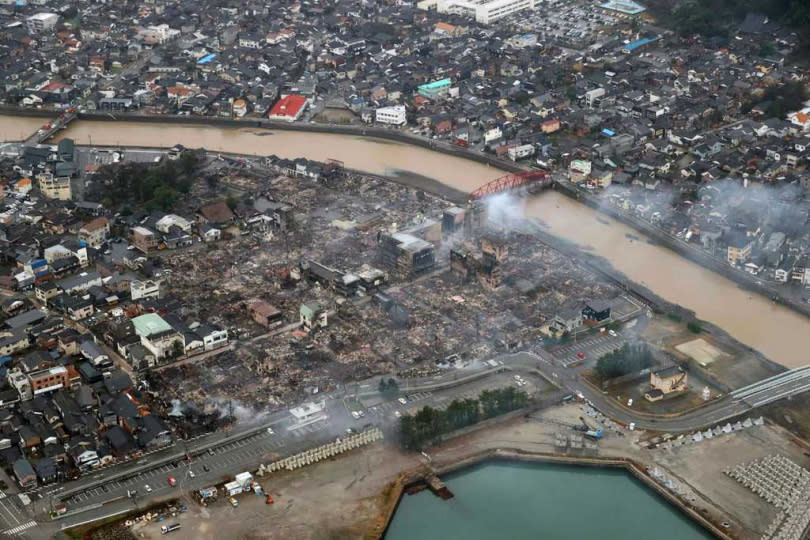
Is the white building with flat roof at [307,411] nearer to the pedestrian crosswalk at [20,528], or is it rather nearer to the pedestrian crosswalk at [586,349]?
the pedestrian crosswalk at [20,528]

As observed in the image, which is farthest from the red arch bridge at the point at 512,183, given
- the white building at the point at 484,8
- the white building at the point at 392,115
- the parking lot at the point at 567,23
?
the white building at the point at 484,8

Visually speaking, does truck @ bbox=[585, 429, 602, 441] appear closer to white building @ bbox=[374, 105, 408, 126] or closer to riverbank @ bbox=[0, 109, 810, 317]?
riverbank @ bbox=[0, 109, 810, 317]

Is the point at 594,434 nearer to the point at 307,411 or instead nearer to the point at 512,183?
the point at 307,411

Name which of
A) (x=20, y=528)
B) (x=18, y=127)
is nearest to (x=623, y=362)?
(x=20, y=528)

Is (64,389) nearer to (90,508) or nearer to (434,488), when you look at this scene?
(90,508)

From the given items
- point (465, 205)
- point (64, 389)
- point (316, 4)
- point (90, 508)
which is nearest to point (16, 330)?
point (64, 389)
